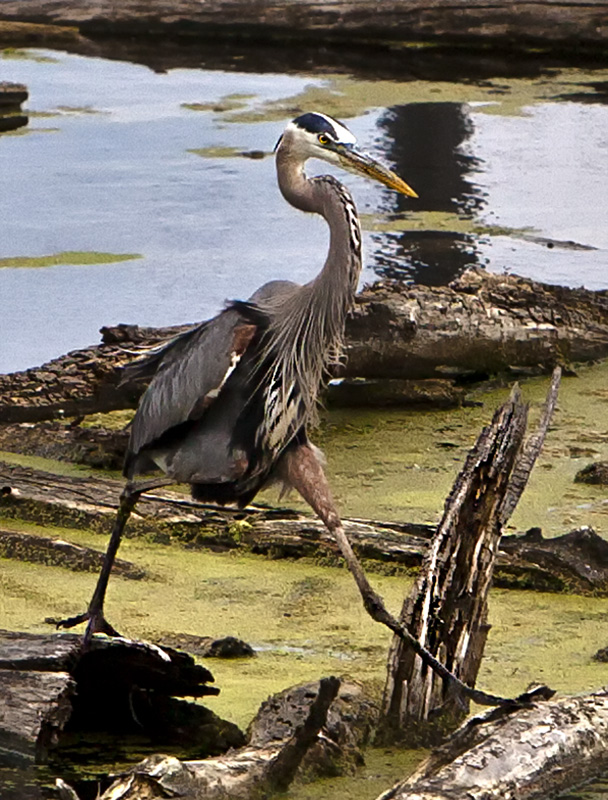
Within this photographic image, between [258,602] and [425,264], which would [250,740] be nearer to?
[258,602]

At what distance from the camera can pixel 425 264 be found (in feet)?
27.1

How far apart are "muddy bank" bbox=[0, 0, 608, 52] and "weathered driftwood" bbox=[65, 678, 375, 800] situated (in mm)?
9302

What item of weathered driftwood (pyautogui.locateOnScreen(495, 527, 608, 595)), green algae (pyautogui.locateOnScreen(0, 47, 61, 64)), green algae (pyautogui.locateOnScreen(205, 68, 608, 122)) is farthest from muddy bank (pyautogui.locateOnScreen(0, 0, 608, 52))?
weathered driftwood (pyautogui.locateOnScreen(495, 527, 608, 595))

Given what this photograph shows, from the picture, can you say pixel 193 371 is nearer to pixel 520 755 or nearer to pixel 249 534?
pixel 249 534

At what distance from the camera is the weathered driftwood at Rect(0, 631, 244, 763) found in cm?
343

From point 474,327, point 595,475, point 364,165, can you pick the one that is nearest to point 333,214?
point 364,165

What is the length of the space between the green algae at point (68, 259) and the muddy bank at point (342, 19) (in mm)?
4659

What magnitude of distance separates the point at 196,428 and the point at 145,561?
73cm

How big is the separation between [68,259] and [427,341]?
9.77 ft

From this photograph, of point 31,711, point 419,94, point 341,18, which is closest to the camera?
point 31,711

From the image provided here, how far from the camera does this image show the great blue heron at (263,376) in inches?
161

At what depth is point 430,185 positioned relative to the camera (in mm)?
9984

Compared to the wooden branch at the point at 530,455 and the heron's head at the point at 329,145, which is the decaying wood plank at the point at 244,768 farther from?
the heron's head at the point at 329,145

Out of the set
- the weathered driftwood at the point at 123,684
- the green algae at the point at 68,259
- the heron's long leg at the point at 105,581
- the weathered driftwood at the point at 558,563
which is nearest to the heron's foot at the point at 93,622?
the heron's long leg at the point at 105,581
